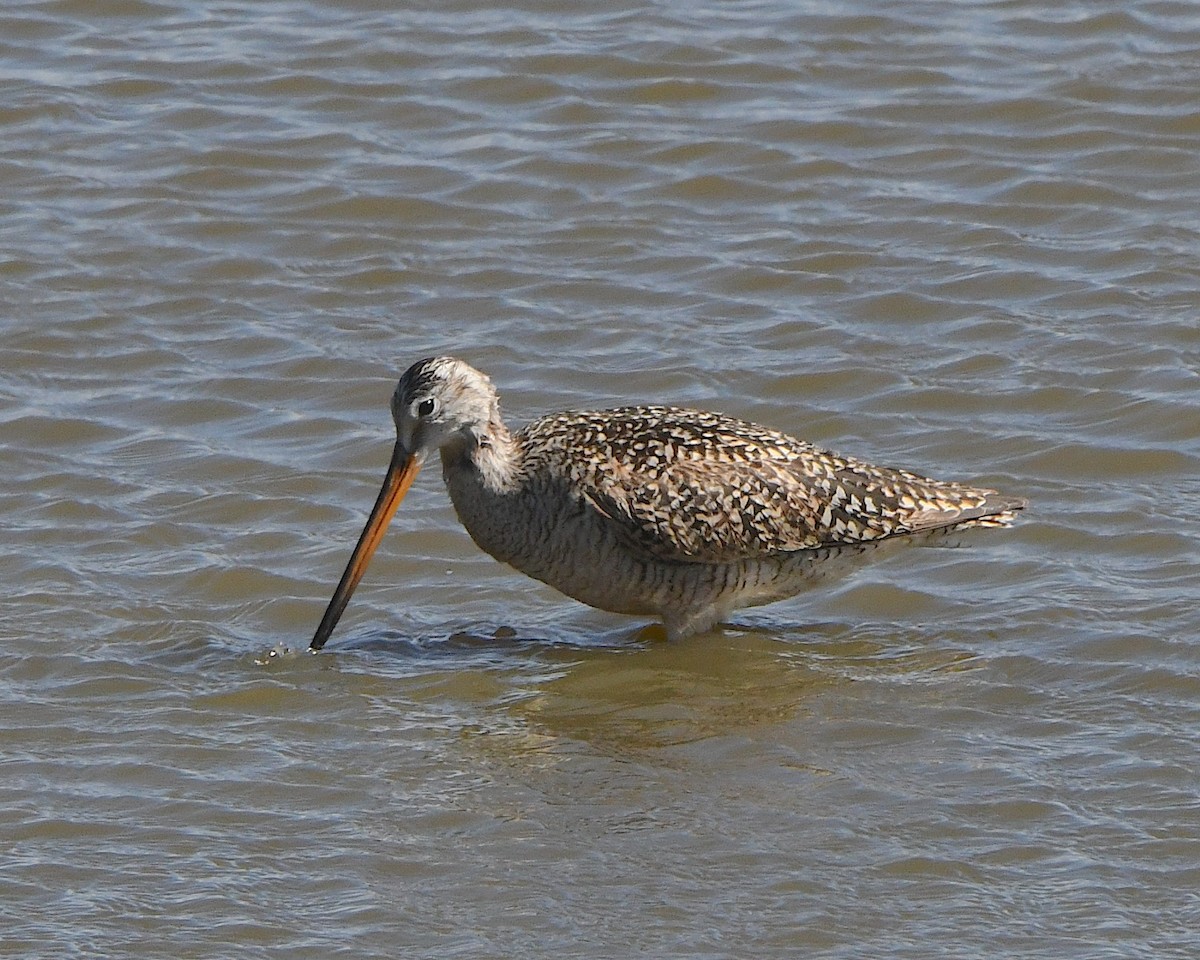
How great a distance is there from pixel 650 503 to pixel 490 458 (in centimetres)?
56

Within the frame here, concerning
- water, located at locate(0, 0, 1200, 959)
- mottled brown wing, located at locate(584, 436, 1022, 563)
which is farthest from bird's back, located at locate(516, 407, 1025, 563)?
water, located at locate(0, 0, 1200, 959)

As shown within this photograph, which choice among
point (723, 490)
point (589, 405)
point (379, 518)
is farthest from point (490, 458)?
point (589, 405)

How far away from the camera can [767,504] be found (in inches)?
299

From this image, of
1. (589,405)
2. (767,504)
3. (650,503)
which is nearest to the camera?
(650,503)

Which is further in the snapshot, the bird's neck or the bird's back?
the bird's neck

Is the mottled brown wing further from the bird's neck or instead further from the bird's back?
the bird's neck

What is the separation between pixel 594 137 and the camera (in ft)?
37.3

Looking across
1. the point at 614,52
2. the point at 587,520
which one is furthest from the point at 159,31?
the point at 587,520

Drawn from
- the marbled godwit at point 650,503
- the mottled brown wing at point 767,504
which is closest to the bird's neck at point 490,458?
the marbled godwit at point 650,503

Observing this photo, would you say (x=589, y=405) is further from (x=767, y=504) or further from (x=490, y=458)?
(x=767, y=504)

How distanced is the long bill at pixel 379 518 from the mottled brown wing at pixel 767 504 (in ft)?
2.00

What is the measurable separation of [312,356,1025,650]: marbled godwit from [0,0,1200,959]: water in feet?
0.80

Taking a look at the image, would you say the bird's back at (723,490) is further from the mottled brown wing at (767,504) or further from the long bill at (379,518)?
the long bill at (379,518)

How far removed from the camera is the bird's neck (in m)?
7.63
